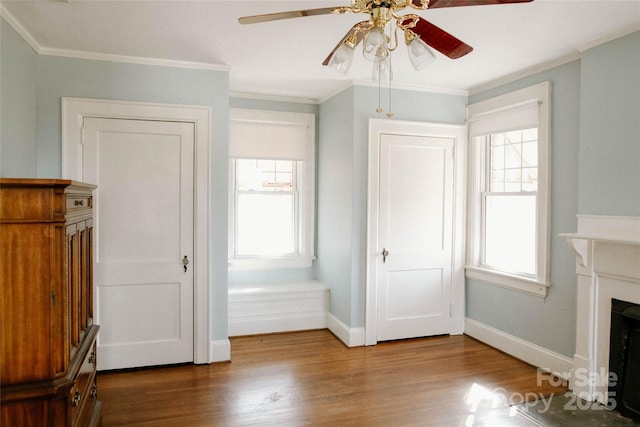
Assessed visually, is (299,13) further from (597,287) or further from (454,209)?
(454,209)

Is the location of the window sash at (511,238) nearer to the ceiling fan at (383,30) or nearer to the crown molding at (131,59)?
the ceiling fan at (383,30)

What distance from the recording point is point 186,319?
3.50m

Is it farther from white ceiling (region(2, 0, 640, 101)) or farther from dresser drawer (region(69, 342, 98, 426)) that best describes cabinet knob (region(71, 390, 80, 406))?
white ceiling (region(2, 0, 640, 101))

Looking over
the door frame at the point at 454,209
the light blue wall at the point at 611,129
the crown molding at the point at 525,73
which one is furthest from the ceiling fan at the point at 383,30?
the door frame at the point at 454,209

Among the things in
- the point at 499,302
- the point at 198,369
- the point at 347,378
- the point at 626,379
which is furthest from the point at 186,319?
the point at 626,379

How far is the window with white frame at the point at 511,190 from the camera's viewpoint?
11.3 ft

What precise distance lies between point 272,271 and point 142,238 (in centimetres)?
166

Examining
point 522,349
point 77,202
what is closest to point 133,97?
point 77,202

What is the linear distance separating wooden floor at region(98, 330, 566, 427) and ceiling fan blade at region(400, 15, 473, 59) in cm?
217

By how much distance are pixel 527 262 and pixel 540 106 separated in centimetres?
134

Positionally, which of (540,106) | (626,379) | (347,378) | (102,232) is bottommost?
(347,378)

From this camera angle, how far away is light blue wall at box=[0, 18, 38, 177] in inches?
100

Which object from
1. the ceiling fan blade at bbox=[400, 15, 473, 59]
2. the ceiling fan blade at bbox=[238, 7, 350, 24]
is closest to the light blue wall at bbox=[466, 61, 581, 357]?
the ceiling fan blade at bbox=[400, 15, 473, 59]

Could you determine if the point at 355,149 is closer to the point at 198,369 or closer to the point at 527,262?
the point at 527,262
